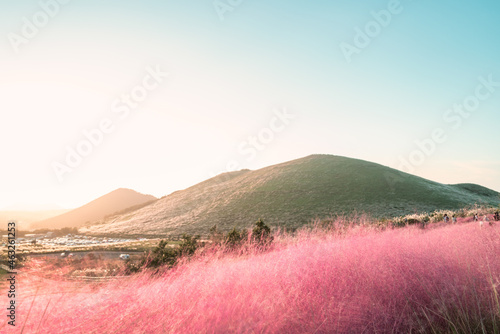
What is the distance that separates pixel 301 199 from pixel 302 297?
155 ft

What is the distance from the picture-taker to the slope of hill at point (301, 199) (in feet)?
145

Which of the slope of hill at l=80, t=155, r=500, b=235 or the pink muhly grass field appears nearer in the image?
the pink muhly grass field

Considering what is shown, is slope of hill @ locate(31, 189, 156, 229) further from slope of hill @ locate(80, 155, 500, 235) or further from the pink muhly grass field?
the pink muhly grass field

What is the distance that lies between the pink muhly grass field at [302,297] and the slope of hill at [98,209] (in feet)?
282

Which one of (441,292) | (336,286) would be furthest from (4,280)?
(441,292)

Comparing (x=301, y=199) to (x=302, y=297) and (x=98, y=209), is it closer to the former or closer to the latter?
(x=302, y=297)

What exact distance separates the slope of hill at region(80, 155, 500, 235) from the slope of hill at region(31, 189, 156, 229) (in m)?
32.6

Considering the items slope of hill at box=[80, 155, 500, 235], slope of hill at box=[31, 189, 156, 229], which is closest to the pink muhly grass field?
slope of hill at box=[80, 155, 500, 235]

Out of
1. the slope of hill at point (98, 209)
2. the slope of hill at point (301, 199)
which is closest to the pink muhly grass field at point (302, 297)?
the slope of hill at point (301, 199)

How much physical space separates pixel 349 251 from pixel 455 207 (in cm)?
5134

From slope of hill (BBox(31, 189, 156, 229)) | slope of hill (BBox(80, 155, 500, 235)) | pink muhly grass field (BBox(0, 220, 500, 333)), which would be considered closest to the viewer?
pink muhly grass field (BBox(0, 220, 500, 333))

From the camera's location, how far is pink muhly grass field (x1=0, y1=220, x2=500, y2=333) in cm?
262

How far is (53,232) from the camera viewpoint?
5131 cm

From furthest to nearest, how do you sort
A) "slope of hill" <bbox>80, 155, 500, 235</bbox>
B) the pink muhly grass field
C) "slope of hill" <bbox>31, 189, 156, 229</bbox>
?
"slope of hill" <bbox>31, 189, 156, 229</bbox> < "slope of hill" <bbox>80, 155, 500, 235</bbox> < the pink muhly grass field
